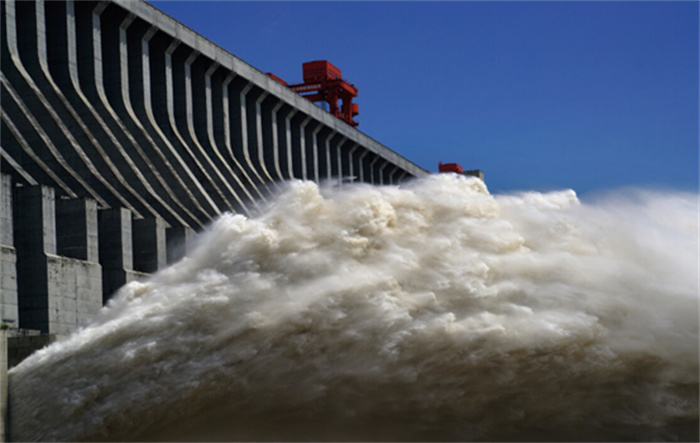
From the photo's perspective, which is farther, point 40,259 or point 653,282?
point 40,259

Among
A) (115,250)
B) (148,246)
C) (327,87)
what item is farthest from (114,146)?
(327,87)

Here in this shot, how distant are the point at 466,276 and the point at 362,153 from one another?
53579 millimetres

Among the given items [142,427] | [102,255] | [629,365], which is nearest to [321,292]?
[142,427]

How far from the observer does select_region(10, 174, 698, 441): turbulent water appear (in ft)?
80.3

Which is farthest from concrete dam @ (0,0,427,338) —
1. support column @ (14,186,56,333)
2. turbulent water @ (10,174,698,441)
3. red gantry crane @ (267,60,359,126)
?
red gantry crane @ (267,60,359,126)

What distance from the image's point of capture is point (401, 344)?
24.7m

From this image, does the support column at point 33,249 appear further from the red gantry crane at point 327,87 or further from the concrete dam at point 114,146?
the red gantry crane at point 327,87

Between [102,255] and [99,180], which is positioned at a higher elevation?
[99,180]

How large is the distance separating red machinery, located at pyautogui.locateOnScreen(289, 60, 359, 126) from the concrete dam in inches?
739

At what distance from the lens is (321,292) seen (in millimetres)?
25500

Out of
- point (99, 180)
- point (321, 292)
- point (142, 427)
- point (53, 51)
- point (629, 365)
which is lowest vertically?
point (142, 427)

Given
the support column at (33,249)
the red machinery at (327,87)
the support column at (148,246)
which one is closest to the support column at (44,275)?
the support column at (33,249)

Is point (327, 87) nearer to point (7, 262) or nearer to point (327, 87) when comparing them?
point (327, 87)

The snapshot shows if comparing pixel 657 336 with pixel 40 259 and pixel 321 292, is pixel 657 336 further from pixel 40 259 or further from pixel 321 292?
pixel 40 259
